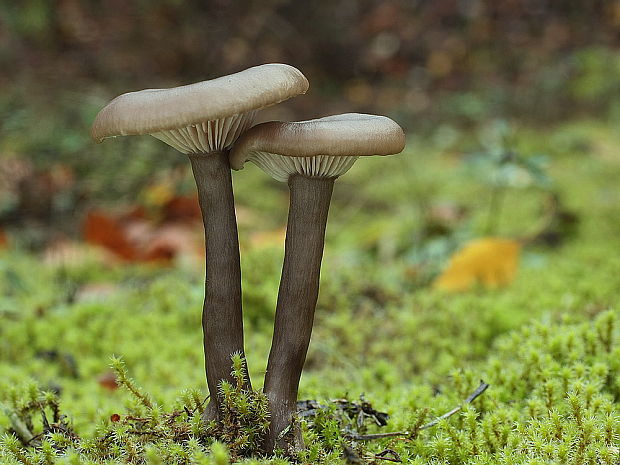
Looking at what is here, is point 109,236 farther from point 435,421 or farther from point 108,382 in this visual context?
point 435,421

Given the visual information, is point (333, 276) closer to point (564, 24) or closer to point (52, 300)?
point (52, 300)

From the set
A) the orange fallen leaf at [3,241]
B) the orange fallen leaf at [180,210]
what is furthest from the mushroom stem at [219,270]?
the orange fallen leaf at [3,241]

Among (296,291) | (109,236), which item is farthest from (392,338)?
(109,236)

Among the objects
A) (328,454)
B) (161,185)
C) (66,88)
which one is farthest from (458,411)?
(66,88)

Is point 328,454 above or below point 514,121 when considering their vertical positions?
below

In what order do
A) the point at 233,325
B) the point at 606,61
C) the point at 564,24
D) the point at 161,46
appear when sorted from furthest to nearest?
the point at 564,24 → the point at 161,46 → the point at 606,61 → the point at 233,325

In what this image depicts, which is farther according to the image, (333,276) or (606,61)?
(606,61)
